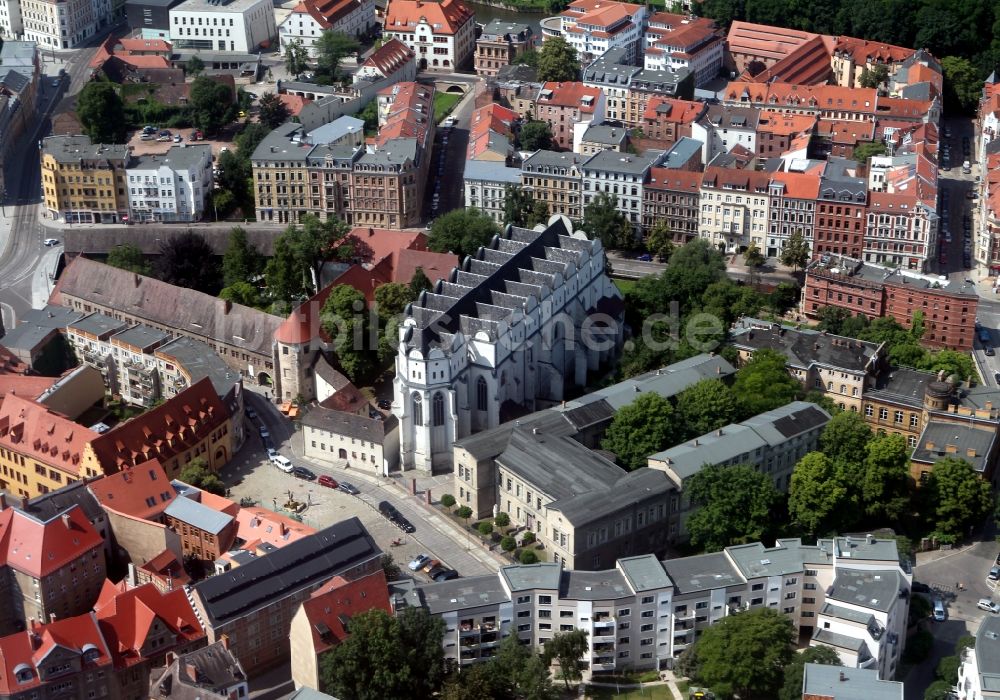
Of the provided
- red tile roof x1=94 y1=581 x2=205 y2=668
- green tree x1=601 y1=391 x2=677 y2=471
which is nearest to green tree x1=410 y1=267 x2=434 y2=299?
green tree x1=601 y1=391 x2=677 y2=471

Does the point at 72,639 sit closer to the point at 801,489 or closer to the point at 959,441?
the point at 801,489

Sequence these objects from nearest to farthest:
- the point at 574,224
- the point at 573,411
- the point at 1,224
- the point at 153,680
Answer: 1. the point at 153,680
2. the point at 573,411
3. the point at 574,224
4. the point at 1,224

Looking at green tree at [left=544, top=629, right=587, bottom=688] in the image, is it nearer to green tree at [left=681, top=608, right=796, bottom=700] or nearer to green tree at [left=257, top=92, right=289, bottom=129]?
green tree at [left=681, top=608, right=796, bottom=700]

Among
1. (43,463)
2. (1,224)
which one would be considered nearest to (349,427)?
(43,463)

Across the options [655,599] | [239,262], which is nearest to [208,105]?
[239,262]

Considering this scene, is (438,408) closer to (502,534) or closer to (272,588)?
(502,534)

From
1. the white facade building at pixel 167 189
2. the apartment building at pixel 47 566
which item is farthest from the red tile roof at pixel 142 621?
the white facade building at pixel 167 189
